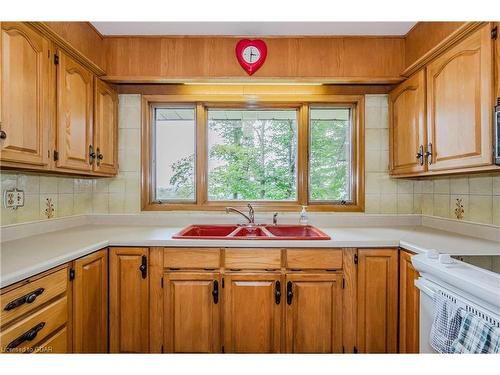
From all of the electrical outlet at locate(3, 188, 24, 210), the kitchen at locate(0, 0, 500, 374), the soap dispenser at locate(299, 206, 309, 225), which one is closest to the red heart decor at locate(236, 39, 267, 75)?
the kitchen at locate(0, 0, 500, 374)

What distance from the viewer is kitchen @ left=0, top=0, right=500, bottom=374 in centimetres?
132

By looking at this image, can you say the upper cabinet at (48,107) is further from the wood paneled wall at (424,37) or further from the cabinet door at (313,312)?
the wood paneled wall at (424,37)

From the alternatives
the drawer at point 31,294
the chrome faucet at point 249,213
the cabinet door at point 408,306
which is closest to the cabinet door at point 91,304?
the drawer at point 31,294

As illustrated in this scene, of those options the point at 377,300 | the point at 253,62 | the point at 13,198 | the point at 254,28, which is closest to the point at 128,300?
the point at 13,198

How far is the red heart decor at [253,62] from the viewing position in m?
2.06

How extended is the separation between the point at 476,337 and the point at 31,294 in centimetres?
164

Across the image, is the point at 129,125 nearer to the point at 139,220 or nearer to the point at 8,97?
the point at 139,220

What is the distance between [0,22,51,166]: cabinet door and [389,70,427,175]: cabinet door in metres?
2.29

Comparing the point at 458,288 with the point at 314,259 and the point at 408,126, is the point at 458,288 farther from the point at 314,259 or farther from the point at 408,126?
the point at 408,126

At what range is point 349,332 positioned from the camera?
1.75 metres

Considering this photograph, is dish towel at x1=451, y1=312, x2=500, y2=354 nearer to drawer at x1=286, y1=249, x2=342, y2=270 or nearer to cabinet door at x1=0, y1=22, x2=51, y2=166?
drawer at x1=286, y1=249, x2=342, y2=270

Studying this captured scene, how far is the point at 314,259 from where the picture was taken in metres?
1.75

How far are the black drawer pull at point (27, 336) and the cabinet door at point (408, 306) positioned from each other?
1852 mm
